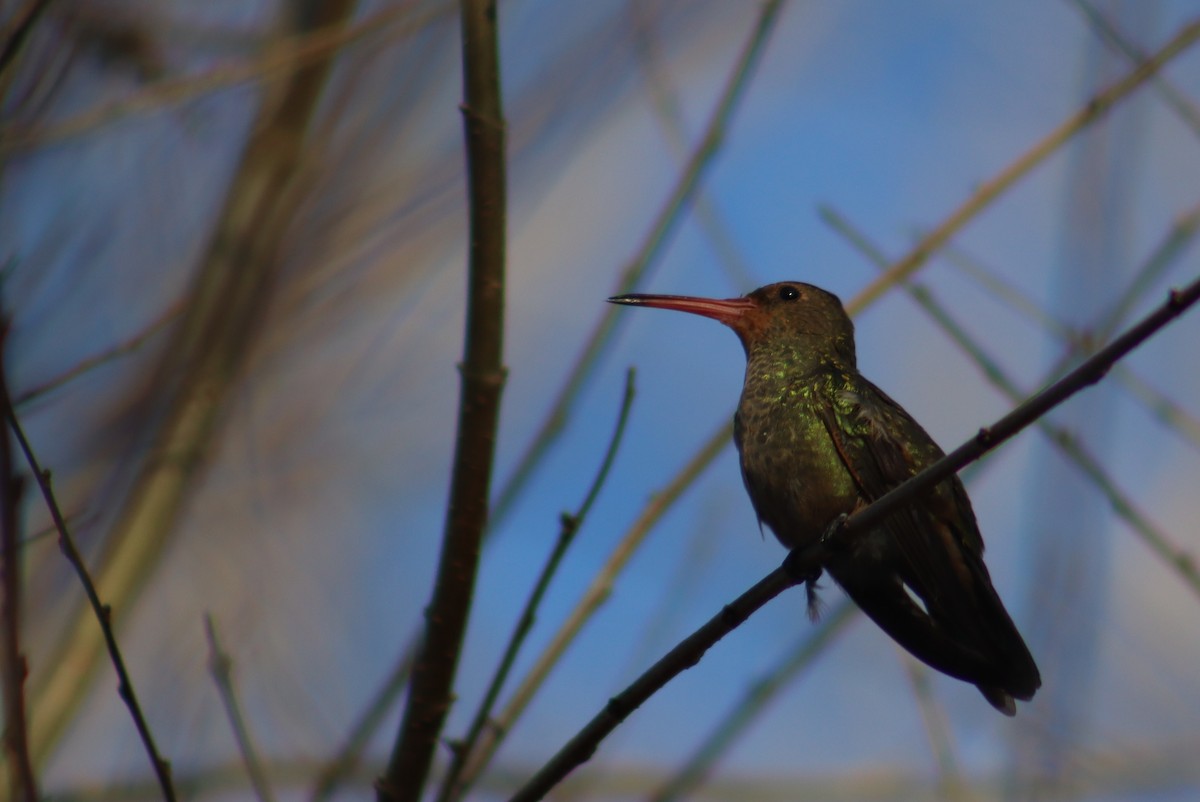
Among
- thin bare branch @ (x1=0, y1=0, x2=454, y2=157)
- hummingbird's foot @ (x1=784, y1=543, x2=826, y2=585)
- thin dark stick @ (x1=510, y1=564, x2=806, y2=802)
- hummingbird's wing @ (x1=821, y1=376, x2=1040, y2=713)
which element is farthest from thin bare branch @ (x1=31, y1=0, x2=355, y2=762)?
hummingbird's wing @ (x1=821, y1=376, x2=1040, y2=713)

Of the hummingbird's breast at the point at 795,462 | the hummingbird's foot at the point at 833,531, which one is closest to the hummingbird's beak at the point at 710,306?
the hummingbird's breast at the point at 795,462

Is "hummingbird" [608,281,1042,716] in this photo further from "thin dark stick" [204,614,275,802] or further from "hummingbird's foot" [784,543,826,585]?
"thin dark stick" [204,614,275,802]

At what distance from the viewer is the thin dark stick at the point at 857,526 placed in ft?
6.02

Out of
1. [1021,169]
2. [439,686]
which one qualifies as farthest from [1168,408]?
[439,686]

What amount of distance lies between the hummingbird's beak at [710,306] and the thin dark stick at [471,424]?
1.11 metres

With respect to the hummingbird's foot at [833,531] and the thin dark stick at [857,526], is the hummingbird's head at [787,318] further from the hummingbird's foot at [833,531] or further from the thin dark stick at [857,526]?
the thin dark stick at [857,526]

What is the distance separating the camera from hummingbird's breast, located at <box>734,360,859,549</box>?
10.9 feet

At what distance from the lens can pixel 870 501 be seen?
327 centimetres

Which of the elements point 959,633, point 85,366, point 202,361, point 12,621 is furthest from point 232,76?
point 959,633

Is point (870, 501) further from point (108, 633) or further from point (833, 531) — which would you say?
point (108, 633)

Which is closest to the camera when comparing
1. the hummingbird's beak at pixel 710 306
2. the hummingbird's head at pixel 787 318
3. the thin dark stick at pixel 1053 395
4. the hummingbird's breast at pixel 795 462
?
the thin dark stick at pixel 1053 395

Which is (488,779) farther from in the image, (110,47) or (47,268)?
(110,47)

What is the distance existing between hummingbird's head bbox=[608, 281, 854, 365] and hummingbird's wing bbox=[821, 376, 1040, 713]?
57 centimetres

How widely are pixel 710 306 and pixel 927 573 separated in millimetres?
1351
